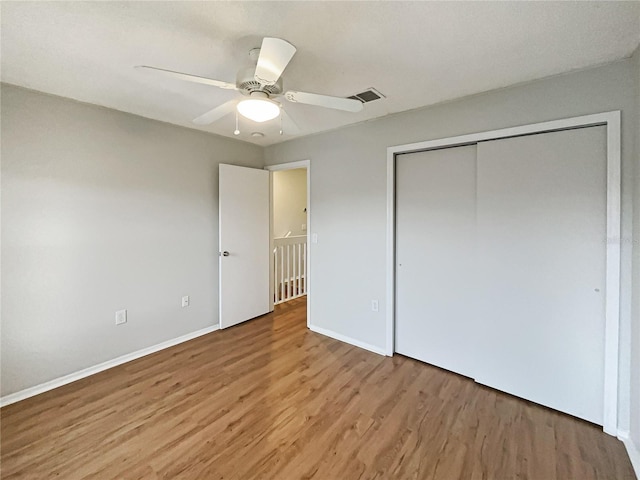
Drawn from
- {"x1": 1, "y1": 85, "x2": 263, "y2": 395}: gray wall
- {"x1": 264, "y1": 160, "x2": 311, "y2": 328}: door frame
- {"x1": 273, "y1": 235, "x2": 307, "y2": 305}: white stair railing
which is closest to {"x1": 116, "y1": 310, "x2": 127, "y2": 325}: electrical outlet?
{"x1": 1, "y1": 85, "x2": 263, "y2": 395}: gray wall

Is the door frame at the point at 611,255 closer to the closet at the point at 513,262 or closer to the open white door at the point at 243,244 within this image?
the closet at the point at 513,262

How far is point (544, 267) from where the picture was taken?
200cm

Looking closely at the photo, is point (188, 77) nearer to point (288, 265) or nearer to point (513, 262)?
point (513, 262)

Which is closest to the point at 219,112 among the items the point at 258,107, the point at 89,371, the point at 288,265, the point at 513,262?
the point at 258,107

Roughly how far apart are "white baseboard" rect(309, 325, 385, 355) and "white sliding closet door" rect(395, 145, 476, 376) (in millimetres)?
199

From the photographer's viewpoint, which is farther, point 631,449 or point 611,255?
point 611,255

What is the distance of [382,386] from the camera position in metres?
2.31

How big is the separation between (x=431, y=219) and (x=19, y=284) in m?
3.32

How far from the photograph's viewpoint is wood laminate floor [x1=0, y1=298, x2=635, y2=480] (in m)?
1.55

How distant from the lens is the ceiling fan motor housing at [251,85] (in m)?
1.53

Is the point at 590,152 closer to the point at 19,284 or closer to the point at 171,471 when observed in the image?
the point at 171,471

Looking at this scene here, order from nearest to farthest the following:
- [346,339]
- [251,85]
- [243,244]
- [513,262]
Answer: [251,85], [513,262], [346,339], [243,244]

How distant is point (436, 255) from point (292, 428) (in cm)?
178

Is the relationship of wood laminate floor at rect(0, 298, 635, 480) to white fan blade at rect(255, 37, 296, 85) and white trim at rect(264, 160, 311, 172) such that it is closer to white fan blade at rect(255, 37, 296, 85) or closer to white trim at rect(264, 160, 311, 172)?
white fan blade at rect(255, 37, 296, 85)
